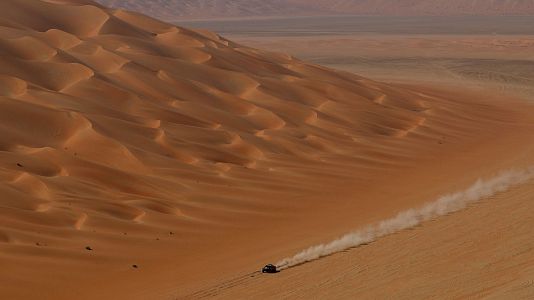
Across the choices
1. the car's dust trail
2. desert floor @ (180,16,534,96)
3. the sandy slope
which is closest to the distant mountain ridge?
desert floor @ (180,16,534,96)

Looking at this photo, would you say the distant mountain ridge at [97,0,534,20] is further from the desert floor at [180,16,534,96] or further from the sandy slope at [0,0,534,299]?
the sandy slope at [0,0,534,299]

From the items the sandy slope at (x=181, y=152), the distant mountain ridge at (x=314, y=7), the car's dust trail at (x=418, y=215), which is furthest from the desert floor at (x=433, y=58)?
the distant mountain ridge at (x=314, y=7)

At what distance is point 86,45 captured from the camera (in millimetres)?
22750

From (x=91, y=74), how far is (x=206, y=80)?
371 cm

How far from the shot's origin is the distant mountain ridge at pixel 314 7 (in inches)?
6009

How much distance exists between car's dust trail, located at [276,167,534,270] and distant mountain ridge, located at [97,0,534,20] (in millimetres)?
132629

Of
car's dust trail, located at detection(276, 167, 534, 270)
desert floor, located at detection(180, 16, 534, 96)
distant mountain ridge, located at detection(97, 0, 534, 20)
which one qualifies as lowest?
car's dust trail, located at detection(276, 167, 534, 270)

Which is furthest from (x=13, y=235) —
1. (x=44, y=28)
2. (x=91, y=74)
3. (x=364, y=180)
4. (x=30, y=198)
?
(x=44, y=28)

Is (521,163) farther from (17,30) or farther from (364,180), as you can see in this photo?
(17,30)

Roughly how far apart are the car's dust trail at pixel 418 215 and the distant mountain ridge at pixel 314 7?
132629 mm

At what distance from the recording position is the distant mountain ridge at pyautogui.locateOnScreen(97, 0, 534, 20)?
153m

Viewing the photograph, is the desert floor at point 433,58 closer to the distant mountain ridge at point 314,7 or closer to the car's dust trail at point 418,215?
the car's dust trail at point 418,215

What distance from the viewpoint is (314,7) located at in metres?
179

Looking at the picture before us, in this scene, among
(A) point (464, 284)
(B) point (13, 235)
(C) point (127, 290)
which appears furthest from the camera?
(B) point (13, 235)
